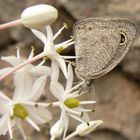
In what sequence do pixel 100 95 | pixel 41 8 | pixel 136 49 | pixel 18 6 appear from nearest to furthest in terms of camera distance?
pixel 41 8, pixel 136 49, pixel 100 95, pixel 18 6

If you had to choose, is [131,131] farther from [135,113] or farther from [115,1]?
[115,1]

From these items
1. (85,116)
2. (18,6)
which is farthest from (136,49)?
(85,116)

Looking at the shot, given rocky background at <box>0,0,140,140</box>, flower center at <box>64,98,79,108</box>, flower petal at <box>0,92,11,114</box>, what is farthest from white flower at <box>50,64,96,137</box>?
rocky background at <box>0,0,140,140</box>

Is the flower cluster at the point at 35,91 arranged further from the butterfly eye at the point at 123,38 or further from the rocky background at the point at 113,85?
the rocky background at the point at 113,85

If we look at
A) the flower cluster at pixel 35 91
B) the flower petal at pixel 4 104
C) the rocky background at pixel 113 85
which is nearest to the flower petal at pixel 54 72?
the flower cluster at pixel 35 91

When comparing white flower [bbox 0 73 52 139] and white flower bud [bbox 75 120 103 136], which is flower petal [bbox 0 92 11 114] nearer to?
white flower [bbox 0 73 52 139]

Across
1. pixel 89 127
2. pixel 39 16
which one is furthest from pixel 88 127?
pixel 39 16
